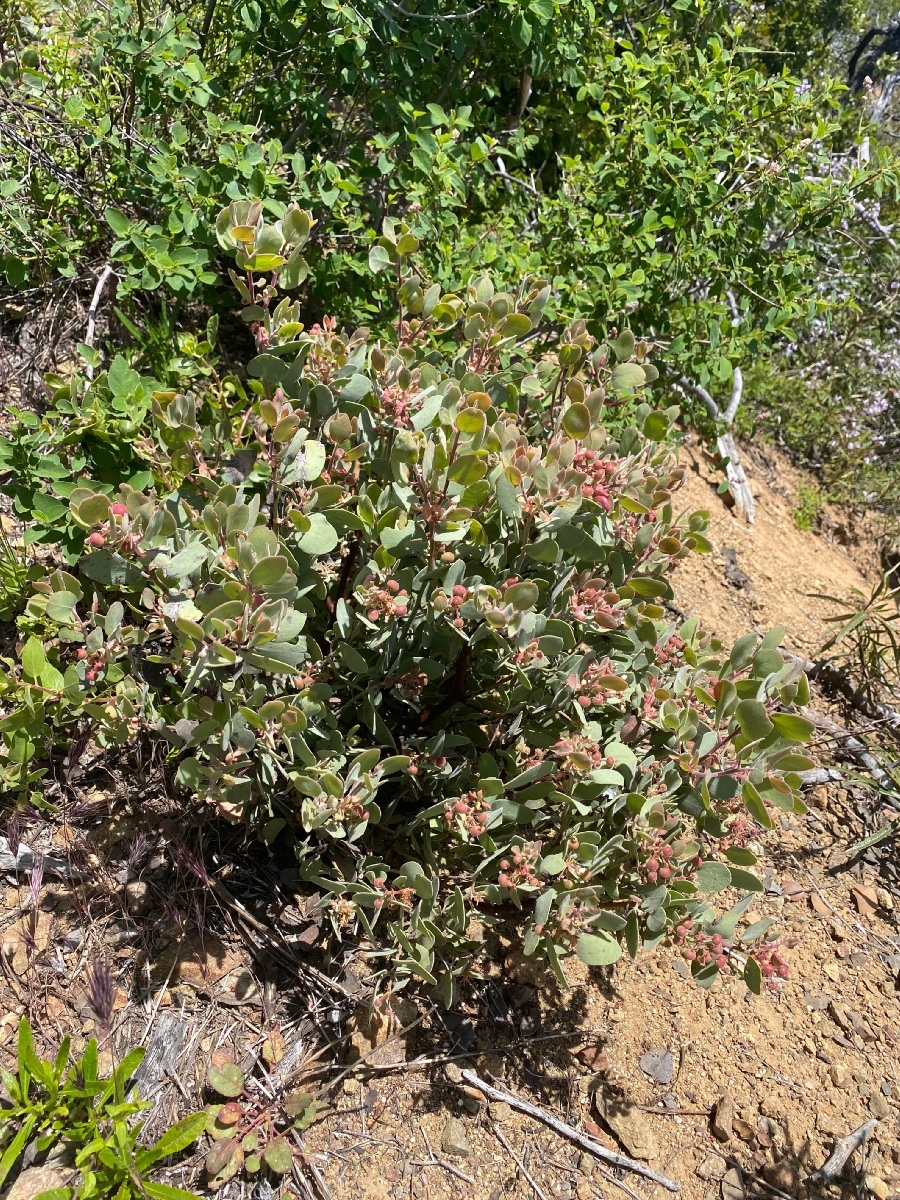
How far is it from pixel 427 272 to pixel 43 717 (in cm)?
183

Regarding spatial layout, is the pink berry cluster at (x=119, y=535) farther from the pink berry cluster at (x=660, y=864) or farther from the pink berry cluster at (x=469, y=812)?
the pink berry cluster at (x=660, y=864)

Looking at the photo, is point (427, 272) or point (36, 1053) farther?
point (427, 272)

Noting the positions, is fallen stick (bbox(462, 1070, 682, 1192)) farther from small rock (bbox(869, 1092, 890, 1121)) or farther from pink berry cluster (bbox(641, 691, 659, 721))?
pink berry cluster (bbox(641, 691, 659, 721))

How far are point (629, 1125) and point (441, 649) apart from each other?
1.20 meters

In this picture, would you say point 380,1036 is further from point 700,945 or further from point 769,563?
point 769,563

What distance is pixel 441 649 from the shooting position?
2004 millimetres

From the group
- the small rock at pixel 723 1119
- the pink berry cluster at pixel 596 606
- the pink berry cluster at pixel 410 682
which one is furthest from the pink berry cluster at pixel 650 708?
the small rock at pixel 723 1119

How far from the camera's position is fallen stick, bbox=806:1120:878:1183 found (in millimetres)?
2158

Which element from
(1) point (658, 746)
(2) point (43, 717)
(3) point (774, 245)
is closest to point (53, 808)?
(2) point (43, 717)

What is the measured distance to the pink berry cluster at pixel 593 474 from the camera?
1.77 meters

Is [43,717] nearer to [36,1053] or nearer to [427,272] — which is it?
[36,1053]

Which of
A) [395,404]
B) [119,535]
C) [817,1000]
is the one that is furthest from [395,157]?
[817,1000]

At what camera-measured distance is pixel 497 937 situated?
7.59ft

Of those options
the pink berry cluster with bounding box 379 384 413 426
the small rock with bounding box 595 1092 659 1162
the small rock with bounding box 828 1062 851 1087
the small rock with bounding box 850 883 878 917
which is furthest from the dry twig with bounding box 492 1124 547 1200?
the pink berry cluster with bounding box 379 384 413 426
